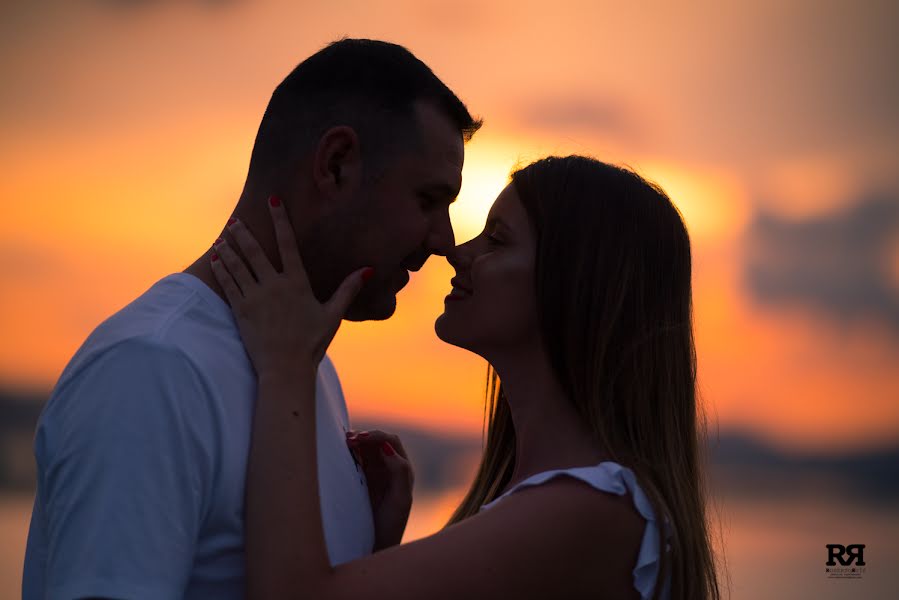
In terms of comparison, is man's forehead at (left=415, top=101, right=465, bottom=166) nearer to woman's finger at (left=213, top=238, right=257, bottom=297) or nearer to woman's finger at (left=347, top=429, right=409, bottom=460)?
woman's finger at (left=213, top=238, right=257, bottom=297)

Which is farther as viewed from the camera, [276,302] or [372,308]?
[372,308]

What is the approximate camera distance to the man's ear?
2998 mm

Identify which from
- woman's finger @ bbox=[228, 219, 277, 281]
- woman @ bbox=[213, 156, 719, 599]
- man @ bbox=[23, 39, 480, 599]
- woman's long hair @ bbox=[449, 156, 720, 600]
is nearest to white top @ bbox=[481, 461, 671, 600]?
woman @ bbox=[213, 156, 719, 599]

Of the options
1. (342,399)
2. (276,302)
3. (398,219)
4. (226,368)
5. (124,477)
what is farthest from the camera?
(342,399)

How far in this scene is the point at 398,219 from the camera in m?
3.19

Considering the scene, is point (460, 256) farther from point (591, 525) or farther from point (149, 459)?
point (149, 459)

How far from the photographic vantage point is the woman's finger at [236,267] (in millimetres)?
2822

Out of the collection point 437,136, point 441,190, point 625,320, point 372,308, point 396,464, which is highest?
point 437,136

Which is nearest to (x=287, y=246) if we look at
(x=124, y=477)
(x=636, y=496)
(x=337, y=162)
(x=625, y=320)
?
(x=337, y=162)

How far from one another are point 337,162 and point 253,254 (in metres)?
0.41

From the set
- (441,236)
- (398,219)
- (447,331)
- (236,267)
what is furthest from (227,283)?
(447,331)

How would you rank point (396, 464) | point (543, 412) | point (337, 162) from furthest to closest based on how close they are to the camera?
point (396, 464) → point (543, 412) → point (337, 162)

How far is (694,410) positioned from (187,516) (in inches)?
75.3

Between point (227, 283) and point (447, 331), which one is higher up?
point (227, 283)
